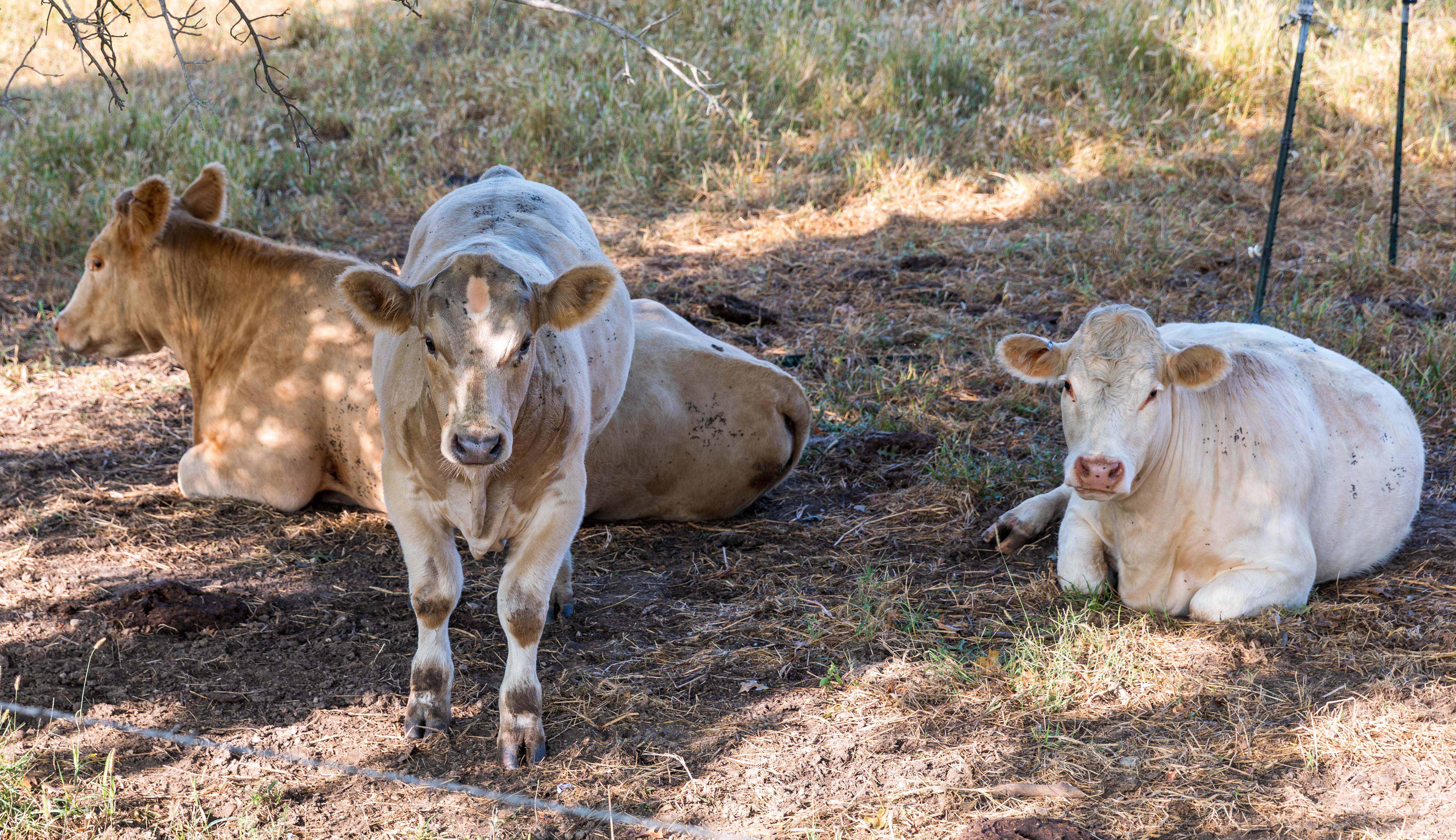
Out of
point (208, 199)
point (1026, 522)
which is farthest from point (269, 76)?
point (1026, 522)

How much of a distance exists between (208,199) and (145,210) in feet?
1.04

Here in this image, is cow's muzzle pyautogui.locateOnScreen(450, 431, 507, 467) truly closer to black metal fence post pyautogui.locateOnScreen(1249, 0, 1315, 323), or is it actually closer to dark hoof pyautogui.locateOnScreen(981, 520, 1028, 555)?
dark hoof pyautogui.locateOnScreen(981, 520, 1028, 555)

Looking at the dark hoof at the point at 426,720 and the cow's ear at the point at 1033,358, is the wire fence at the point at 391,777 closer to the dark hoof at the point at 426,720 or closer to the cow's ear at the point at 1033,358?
the dark hoof at the point at 426,720

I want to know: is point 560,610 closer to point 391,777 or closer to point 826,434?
point 391,777

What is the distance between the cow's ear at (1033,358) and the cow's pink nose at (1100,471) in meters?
0.41

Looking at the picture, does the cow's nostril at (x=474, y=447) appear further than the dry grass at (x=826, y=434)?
No

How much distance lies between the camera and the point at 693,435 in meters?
5.20

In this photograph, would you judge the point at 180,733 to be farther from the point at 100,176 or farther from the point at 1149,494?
the point at 100,176

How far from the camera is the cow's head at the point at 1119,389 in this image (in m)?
3.91

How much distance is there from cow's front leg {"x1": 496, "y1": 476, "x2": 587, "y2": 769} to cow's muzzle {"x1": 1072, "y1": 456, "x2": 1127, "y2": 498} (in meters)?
1.60

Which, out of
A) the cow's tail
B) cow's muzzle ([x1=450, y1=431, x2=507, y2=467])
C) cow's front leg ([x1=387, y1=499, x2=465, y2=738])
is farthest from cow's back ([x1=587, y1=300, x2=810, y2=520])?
cow's muzzle ([x1=450, y1=431, x2=507, y2=467])

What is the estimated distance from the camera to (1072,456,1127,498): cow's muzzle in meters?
3.88

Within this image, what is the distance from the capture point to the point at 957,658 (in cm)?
392

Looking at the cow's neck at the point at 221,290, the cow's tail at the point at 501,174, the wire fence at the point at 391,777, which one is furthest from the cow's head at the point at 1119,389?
the cow's neck at the point at 221,290
